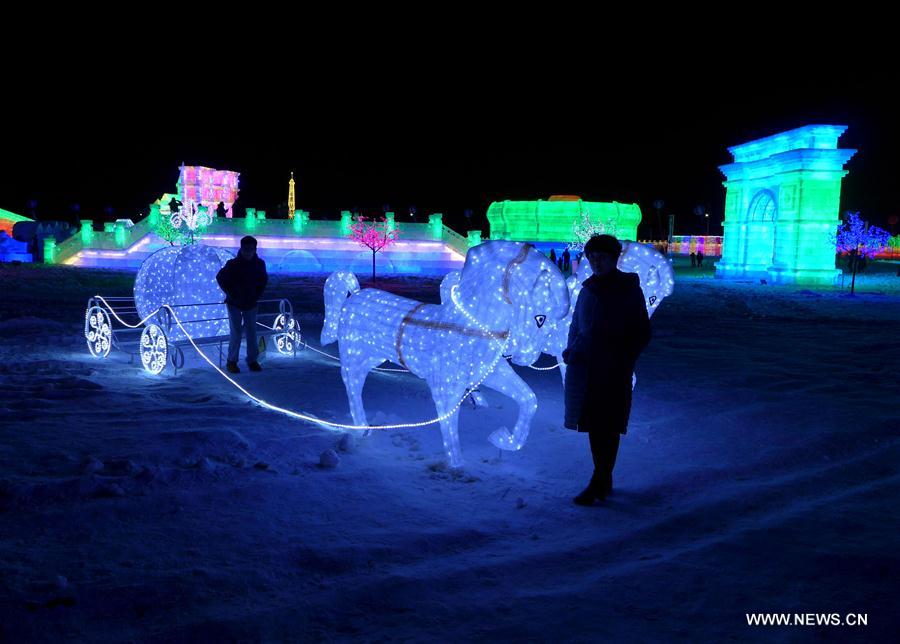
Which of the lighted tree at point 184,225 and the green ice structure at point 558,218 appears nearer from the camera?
the lighted tree at point 184,225

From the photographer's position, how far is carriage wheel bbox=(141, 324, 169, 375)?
845 cm

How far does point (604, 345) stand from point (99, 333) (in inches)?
315

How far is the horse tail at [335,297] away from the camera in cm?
643

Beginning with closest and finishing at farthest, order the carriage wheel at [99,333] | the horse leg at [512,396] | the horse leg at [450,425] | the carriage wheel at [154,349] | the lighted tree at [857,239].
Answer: the horse leg at [450,425]
the horse leg at [512,396]
the carriage wheel at [154,349]
the carriage wheel at [99,333]
the lighted tree at [857,239]

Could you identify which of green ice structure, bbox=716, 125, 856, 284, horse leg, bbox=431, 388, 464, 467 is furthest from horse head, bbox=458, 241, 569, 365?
green ice structure, bbox=716, 125, 856, 284

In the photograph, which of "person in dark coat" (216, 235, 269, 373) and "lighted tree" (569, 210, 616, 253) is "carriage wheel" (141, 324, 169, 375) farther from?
"lighted tree" (569, 210, 616, 253)

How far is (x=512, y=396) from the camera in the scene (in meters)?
5.44

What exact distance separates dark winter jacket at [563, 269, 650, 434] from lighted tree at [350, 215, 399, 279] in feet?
103

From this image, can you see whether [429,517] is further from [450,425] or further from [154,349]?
[154,349]

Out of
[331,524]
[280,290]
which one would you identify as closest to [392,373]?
[331,524]

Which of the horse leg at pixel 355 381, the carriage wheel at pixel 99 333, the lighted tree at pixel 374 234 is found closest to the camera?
the horse leg at pixel 355 381

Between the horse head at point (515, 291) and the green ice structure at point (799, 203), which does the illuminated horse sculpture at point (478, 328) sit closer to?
the horse head at point (515, 291)

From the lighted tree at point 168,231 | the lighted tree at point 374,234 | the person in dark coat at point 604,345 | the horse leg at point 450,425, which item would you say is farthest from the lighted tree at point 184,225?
the person in dark coat at point 604,345

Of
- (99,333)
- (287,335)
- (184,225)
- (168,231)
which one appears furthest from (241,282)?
(168,231)
